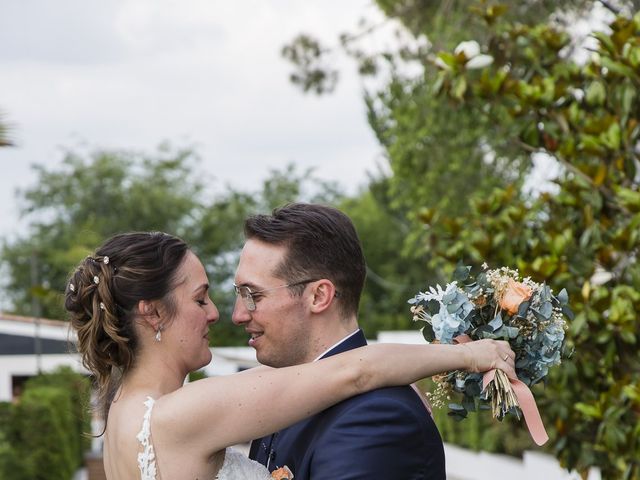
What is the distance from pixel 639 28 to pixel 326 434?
14.0ft

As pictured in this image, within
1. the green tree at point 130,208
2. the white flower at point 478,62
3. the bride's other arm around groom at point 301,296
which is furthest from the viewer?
the green tree at point 130,208

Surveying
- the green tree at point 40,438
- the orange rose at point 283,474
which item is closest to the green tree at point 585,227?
the orange rose at point 283,474

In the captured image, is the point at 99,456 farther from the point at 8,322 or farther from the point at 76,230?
the point at 76,230

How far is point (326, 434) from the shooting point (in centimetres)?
328

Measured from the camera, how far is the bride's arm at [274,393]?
325 cm

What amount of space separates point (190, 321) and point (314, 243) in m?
0.48

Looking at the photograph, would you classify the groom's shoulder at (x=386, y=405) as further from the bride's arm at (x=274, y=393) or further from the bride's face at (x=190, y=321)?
the bride's face at (x=190, y=321)

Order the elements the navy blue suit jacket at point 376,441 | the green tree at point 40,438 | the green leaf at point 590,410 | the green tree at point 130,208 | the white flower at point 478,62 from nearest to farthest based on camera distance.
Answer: the navy blue suit jacket at point 376,441 → the green leaf at point 590,410 → the white flower at point 478,62 → the green tree at point 40,438 → the green tree at point 130,208

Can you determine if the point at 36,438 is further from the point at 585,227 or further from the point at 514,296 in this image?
the point at 514,296

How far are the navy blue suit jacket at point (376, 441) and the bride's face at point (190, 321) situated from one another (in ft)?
1.62

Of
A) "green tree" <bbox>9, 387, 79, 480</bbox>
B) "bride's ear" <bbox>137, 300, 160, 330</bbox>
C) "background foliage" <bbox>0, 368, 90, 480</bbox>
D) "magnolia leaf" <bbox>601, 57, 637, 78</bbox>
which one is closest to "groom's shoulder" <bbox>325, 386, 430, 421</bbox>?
"bride's ear" <bbox>137, 300, 160, 330</bbox>

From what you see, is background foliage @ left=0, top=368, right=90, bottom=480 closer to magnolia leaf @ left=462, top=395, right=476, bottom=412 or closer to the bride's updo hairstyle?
the bride's updo hairstyle

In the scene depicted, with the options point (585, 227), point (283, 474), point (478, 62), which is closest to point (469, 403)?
point (283, 474)

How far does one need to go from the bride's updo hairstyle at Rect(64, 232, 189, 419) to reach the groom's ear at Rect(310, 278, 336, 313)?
0.45 m
